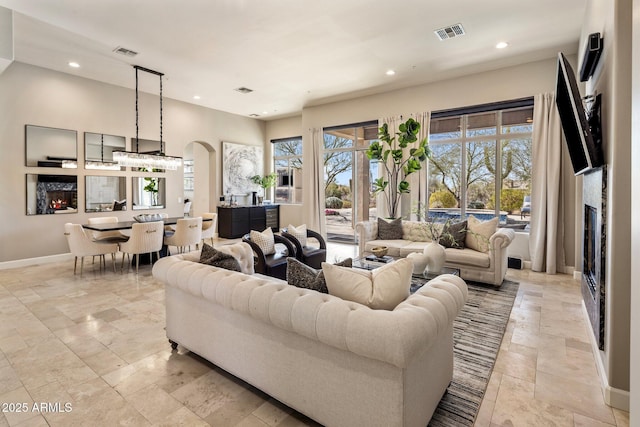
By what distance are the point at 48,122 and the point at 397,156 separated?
666cm

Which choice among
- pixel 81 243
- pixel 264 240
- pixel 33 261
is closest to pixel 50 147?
pixel 33 261

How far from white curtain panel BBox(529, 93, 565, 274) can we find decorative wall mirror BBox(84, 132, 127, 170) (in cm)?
771

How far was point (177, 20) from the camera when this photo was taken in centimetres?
409

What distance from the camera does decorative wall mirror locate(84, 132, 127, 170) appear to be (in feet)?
20.6

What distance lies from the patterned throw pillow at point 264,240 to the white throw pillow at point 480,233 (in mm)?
2888

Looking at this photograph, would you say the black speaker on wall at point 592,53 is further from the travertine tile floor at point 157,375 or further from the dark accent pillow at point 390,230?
the dark accent pillow at point 390,230

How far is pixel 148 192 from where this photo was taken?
24.5 feet

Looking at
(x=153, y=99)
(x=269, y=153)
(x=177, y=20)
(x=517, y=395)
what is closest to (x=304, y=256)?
(x=517, y=395)

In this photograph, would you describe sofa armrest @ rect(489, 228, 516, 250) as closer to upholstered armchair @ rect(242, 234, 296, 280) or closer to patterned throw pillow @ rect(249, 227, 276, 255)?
upholstered armchair @ rect(242, 234, 296, 280)

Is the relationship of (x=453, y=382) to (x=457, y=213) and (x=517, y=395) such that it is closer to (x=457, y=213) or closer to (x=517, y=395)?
(x=517, y=395)

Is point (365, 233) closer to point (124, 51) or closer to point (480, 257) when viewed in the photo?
point (480, 257)

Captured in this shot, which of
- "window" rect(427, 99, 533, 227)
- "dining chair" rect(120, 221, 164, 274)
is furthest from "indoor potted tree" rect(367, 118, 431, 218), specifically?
"dining chair" rect(120, 221, 164, 274)

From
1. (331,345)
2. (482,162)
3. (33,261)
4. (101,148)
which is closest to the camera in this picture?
(331,345)

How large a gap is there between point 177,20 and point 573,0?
474 centimetres
